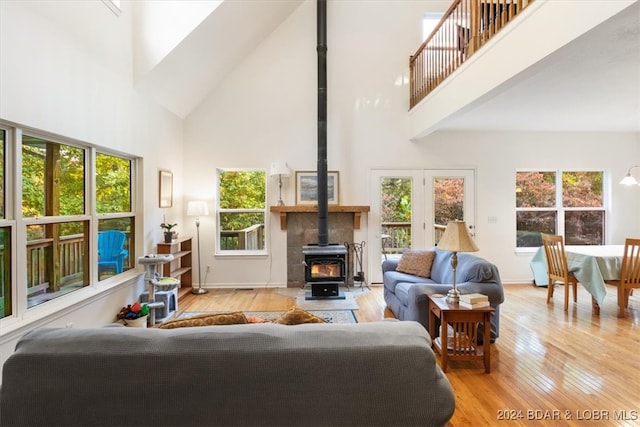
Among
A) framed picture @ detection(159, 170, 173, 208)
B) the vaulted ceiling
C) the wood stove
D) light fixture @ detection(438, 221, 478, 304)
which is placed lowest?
the wood stove

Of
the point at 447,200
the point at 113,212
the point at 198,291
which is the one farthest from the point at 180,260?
the point at 447,200

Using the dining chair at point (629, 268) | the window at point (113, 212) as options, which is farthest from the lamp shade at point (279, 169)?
the dining chair at point (629, 268)

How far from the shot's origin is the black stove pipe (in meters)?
5.29

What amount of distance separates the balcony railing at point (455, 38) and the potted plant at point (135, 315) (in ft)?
14.1

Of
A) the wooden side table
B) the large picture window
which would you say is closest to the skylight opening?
the large picture window

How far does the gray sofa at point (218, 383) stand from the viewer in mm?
1396

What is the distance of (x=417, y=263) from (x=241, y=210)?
305 cm

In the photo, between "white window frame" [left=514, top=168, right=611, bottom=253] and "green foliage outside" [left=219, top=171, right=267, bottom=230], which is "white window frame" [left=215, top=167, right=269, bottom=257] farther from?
"white window frame" [left=514, top=168, right=611, bottom=253]

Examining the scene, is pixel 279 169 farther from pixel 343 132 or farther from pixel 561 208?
pixel 561 208

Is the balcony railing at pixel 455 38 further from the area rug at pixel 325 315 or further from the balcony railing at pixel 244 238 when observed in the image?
the balcony railing at pixel 244 238

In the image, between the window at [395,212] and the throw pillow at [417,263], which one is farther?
the window at [395,212]

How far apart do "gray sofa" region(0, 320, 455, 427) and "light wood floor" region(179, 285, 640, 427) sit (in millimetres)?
1033

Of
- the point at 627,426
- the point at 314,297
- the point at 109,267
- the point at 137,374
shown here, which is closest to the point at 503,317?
the point at 627,426

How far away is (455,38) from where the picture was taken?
4445 millimetres
